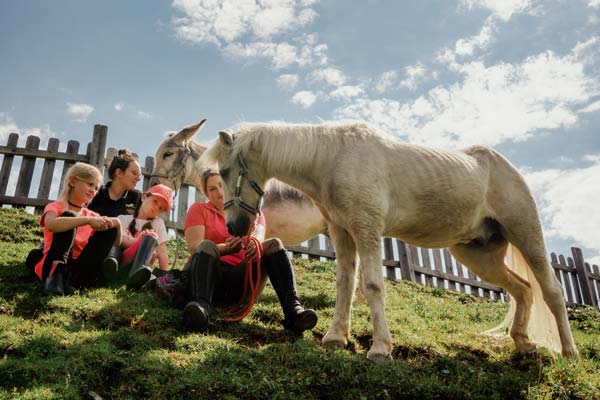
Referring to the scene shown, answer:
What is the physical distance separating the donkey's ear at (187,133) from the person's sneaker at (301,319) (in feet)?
15.9

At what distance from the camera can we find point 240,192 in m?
4.25

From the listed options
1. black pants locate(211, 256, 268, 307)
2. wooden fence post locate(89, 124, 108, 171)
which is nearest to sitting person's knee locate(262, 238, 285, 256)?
black pants locate(211, 256, 268, 307)

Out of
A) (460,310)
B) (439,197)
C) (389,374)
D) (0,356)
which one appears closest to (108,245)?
(0,356)

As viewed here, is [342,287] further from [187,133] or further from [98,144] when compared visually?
[98,144]

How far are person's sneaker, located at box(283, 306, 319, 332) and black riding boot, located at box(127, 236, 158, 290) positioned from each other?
5.52 ft

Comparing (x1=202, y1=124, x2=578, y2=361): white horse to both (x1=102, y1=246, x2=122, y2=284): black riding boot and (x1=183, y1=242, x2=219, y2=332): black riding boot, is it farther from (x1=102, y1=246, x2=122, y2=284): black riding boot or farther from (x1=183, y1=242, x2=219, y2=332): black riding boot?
(x1=102, y1=246, x2=122, y2=284): black riding boot

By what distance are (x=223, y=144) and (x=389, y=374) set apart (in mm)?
2612

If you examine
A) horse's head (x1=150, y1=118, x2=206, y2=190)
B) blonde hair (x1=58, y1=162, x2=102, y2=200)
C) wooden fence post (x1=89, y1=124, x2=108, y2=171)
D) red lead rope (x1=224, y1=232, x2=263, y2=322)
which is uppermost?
→ wooden fence post (x1=89, y1=124, x2=108, y2=171)

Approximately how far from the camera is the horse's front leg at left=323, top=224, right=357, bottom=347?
414cm

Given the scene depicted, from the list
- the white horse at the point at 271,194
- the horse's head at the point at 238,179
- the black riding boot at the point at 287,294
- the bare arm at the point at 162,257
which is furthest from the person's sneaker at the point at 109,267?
the white horse at the point at 271,194

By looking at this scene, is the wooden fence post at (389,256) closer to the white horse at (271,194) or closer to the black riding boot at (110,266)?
the white horse at (271,194)

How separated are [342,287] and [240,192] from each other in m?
1.39

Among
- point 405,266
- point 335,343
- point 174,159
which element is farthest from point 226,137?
point 405,266

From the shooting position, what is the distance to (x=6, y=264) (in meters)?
5.75
